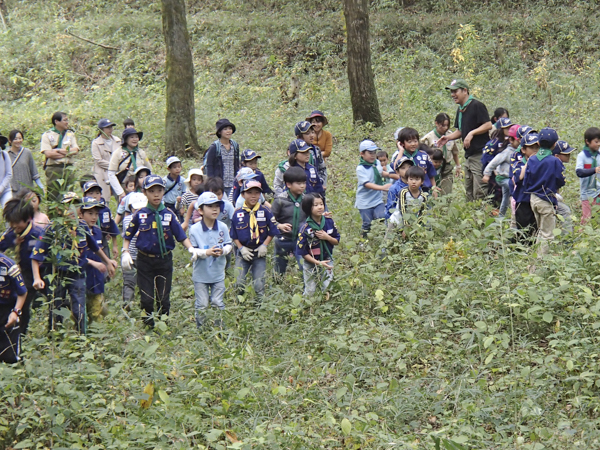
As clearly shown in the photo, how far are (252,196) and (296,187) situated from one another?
25.1 inches

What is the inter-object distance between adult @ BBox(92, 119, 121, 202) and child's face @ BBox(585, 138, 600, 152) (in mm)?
7219

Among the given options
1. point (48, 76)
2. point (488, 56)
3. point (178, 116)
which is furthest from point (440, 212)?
point (48, 76)

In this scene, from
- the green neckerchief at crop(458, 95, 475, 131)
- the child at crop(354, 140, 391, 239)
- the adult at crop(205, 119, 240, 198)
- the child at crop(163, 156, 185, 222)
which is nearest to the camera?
the child at crop(354, 140, 391, 239)

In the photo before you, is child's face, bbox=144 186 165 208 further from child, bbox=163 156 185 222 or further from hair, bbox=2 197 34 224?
child, bbox=163 156 185 222

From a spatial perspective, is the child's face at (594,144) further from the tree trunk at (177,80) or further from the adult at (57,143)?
the tree trunk at (177,80)

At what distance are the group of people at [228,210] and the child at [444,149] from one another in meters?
0.02

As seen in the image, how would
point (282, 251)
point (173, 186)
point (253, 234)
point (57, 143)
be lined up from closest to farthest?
point (253, 234) → point (282, 251) → point (173, 186) → point (57, 143)

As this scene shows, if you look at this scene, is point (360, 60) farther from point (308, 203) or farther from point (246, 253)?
point (246, 253)

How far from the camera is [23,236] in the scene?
683 centimetres

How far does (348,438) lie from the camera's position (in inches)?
203

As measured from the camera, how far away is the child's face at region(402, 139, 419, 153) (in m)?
8.98

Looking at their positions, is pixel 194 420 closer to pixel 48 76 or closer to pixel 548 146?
pixel 548 146

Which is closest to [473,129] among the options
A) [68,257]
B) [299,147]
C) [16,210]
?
[299,147]

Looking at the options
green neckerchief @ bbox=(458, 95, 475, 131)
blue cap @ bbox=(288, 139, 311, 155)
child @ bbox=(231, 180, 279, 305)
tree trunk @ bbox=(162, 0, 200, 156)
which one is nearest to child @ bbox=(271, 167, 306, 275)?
child @ bbox=(231, 180, 279, 305)
